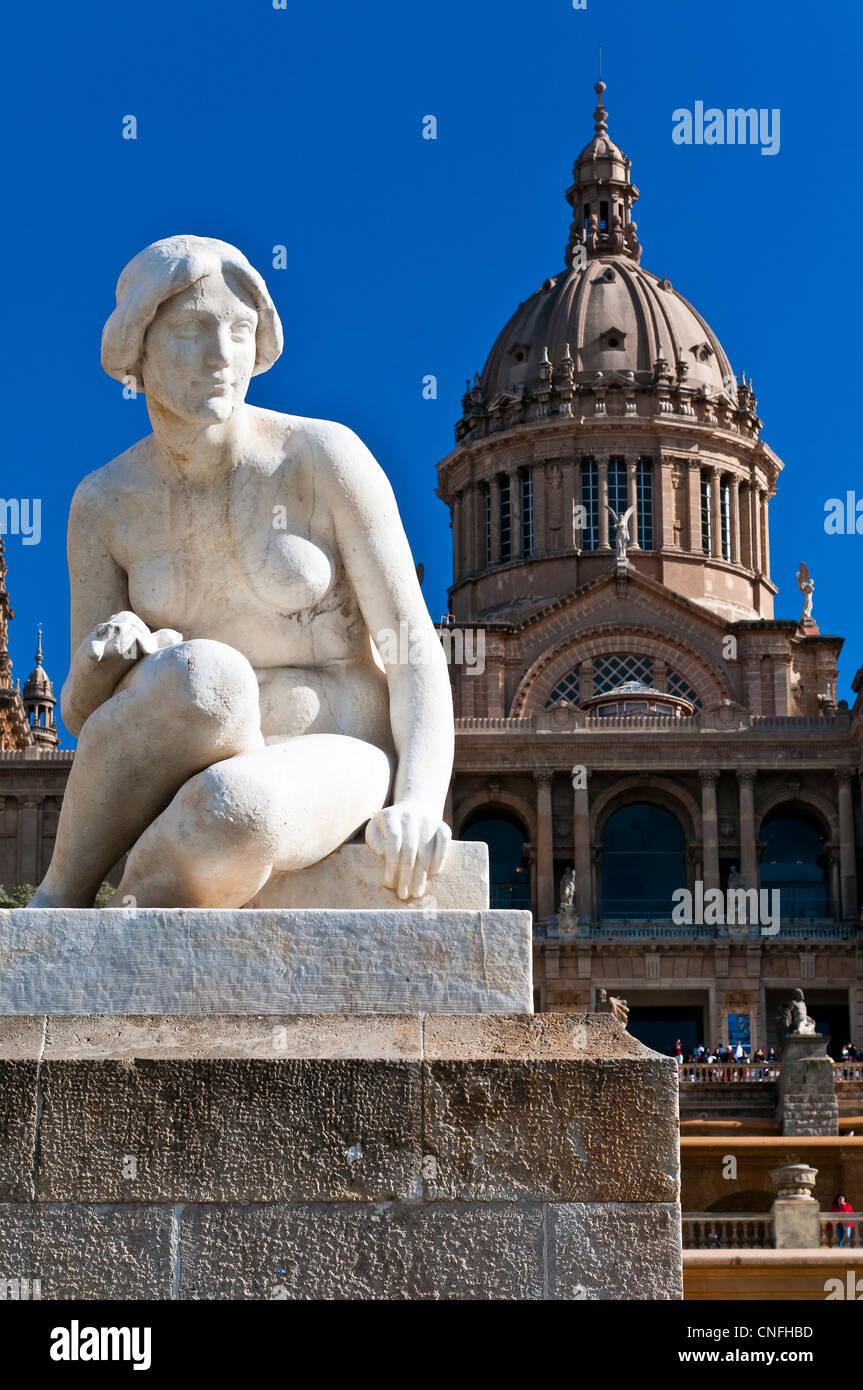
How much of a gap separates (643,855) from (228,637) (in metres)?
55.4

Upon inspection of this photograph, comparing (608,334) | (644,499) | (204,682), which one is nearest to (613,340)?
(608,334)

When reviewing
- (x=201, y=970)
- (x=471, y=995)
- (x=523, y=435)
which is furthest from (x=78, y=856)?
(x=523, y=435)

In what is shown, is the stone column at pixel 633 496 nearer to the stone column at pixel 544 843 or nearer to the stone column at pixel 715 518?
the stone column at pixel 715 518

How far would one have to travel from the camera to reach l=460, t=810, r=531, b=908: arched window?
59.8m

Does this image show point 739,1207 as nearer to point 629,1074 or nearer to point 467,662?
point 629,1074

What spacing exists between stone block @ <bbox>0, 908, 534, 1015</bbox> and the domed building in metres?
47.1

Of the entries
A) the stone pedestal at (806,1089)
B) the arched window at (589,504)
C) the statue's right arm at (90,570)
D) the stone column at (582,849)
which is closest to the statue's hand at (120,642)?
the statue's right arm at (90,570)

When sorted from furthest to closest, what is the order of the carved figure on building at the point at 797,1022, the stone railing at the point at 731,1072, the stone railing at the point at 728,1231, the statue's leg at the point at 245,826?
the stone railing at the point at 731,1072
the carved figure on building at the point at 797,1022
the stone railing at the point at 728,1231
the statue's leg at the point at 245,826

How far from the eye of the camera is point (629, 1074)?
488cm

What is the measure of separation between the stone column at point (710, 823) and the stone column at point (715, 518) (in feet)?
47.8

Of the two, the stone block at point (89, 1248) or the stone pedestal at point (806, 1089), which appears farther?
the stone pedestal at point (806, 1089)

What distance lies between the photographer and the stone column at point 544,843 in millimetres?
58344

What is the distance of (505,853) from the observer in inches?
2397
